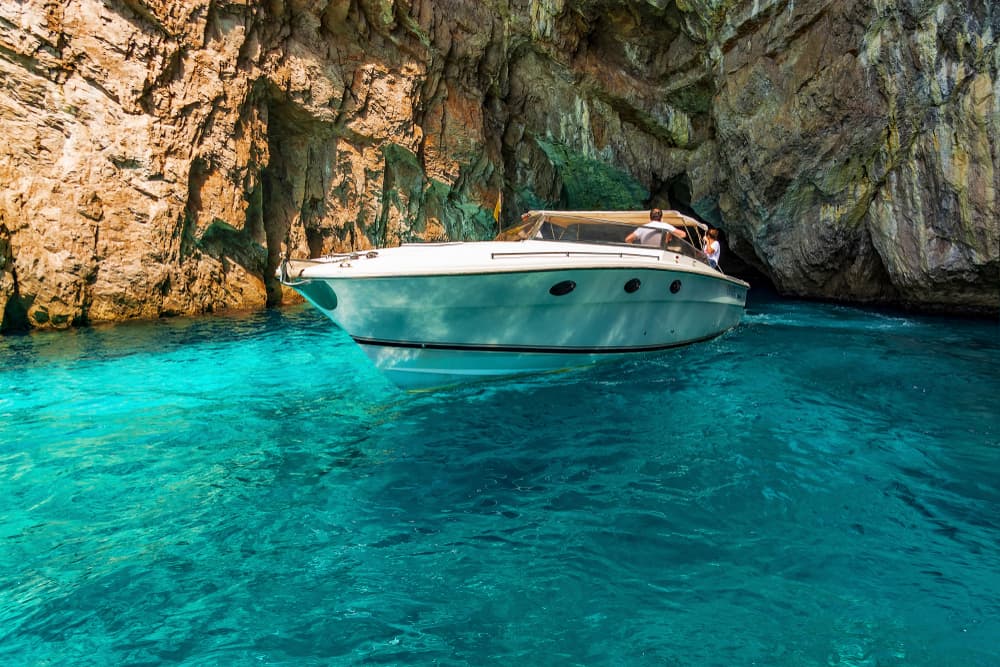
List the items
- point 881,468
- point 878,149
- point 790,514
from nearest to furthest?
point 790,514, point 881,468, point 878,149

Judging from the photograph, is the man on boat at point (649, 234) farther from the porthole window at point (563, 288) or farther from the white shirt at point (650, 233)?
the porthole window at point (563, 288)

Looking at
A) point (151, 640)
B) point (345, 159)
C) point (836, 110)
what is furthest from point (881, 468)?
point (345, 159)

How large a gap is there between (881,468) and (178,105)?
14402 mm

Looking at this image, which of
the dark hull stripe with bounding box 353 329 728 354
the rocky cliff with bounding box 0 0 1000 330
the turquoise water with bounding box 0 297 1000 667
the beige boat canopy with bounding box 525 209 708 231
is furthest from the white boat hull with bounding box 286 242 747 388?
the rocky cliff with bounding box 0 0 1000 330

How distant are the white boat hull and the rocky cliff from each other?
7.56 meters

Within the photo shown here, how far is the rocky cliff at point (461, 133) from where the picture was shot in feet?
37.6

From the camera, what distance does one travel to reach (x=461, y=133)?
61.9 ft

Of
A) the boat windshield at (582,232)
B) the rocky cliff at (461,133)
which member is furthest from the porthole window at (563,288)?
the rocky cliff at (461,133)

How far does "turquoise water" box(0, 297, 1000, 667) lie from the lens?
2.83 m

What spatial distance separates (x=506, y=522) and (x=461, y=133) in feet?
55.0

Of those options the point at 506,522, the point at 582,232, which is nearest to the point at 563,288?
the point at 582,232

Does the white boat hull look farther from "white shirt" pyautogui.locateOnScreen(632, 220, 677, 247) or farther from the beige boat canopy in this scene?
the beige boat canopy

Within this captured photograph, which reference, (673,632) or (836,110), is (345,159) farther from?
(673,632)

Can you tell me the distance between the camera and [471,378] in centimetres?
715
